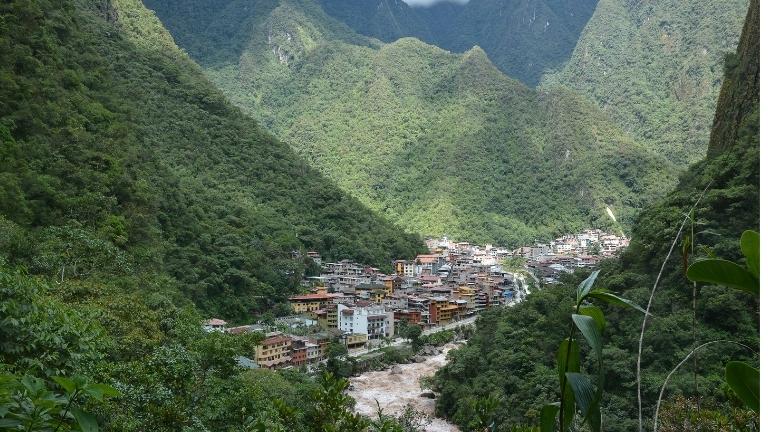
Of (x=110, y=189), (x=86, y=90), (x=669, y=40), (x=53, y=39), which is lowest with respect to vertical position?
(x=110, y=189)

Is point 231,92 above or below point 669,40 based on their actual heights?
below

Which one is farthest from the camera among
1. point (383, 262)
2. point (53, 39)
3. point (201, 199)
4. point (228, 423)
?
point (383, 262)

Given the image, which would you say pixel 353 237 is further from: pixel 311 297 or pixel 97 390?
pixel 97 390

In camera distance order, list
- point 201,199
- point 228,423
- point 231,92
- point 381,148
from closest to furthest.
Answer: point 228,423 → point 201,199 → point 381,148 → point 231,92

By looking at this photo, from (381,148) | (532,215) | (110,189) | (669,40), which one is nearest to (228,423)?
(110,189)

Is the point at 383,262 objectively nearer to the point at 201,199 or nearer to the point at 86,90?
the point at 201,199

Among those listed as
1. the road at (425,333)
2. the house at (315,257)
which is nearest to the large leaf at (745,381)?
the road at (425,333)
